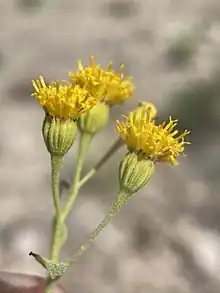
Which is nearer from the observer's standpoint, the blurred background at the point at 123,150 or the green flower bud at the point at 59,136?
the green flower bud at the point at 59,136

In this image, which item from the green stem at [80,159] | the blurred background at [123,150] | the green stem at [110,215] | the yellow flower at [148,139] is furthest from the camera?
the blurred background at [123,150]

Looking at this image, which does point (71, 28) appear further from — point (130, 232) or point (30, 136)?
point (130, 232)

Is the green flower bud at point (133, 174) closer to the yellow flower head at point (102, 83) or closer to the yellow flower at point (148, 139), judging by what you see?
the yellow flower at point (148, 139)

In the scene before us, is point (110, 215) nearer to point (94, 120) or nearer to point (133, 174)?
point (133, 174)

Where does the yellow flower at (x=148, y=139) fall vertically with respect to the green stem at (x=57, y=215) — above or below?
above

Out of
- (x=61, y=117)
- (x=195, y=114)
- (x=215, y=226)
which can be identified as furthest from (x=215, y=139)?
(x=61, y=117)

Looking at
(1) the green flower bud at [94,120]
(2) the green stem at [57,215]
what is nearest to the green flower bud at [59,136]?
(2) the green stem at [57,215]

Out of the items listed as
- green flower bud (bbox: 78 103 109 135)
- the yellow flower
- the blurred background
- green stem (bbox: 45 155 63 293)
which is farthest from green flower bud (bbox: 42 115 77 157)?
the blurred background
